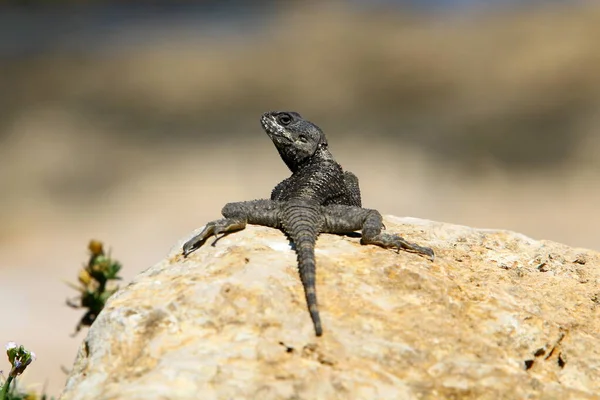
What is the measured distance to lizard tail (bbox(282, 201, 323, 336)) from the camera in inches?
128

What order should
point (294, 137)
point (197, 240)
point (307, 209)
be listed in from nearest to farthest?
point (197, 240)
point (307, 209)
point (294, 137)

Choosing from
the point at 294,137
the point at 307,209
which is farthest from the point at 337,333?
the point at 294,137

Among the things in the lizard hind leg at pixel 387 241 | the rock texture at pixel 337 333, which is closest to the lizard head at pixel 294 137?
the lizard hind leg at pixel 387 241

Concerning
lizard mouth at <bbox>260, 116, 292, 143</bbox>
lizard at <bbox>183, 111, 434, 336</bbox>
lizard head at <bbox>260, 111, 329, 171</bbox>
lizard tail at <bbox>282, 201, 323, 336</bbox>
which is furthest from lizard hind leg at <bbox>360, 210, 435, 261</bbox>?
lizard mouth at <bbox>260, 116, 292, 143</bbox>

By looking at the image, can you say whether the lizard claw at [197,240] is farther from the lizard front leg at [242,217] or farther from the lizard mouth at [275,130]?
the lizard mouth at [275,130]

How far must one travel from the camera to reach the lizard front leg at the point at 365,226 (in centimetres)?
416

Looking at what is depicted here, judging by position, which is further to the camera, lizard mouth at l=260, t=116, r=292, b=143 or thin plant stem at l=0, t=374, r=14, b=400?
lizard mouth at l=260, t=116, r=292, b=143

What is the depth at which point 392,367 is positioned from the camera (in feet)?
9.90

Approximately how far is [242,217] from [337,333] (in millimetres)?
1480

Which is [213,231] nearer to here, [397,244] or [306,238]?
[306,238]

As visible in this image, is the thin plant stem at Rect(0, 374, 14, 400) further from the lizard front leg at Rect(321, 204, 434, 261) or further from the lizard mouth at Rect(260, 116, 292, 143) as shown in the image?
the lizard mouth at Rect(260, 116, 292, 143)

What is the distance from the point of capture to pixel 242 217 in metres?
4.48

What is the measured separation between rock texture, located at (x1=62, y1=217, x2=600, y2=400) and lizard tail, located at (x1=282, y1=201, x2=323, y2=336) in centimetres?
5

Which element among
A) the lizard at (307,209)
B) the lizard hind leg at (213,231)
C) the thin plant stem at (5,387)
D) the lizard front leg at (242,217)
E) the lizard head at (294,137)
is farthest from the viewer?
the lizard head at (294,137)
